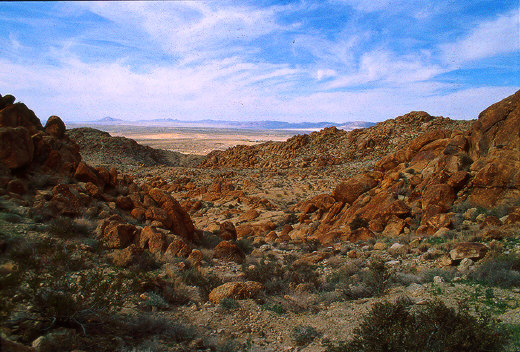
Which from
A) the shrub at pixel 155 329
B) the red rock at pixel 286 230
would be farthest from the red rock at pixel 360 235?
the shrub at pixel 155 329

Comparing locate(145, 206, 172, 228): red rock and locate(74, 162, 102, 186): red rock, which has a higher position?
locate(74, 162, 102, 186): red rock

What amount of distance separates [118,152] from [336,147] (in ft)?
107

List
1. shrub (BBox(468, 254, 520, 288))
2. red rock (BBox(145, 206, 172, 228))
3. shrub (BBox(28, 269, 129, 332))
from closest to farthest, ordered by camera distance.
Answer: shrub (BBox(28, 269, 129, 332))
shrub (BBox(468, 254, 520, 288))
red rock (BBox(145, 206, 172, 228))

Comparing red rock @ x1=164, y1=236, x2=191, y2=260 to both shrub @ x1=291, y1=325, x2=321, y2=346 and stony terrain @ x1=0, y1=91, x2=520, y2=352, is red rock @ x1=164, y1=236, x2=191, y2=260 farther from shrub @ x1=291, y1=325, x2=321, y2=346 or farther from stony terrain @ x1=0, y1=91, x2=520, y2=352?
shrub @ x1=291, y1=325, x2=321, y2=346

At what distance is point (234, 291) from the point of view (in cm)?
666

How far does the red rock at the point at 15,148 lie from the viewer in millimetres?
9503

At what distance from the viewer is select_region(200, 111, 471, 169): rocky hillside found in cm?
3731

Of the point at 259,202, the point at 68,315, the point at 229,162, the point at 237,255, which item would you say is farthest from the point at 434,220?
the point at 229,162

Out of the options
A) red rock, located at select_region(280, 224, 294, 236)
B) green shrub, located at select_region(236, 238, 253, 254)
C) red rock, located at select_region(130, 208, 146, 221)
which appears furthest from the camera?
red rock, located at select_region(280, 224, 294, 236)

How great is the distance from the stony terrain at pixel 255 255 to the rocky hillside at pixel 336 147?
2093 centimetres

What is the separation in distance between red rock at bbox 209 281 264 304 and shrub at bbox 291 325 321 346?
5.06 feet

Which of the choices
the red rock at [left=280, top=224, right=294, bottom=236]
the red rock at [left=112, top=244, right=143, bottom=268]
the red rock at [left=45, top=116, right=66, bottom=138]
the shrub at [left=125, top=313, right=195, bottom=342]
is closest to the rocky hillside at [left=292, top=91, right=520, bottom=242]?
the red rock at [left=280, top=224, right=294, bottom=236]

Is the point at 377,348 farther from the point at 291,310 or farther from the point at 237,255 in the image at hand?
the point at 237,255

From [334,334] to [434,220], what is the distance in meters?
7.21
